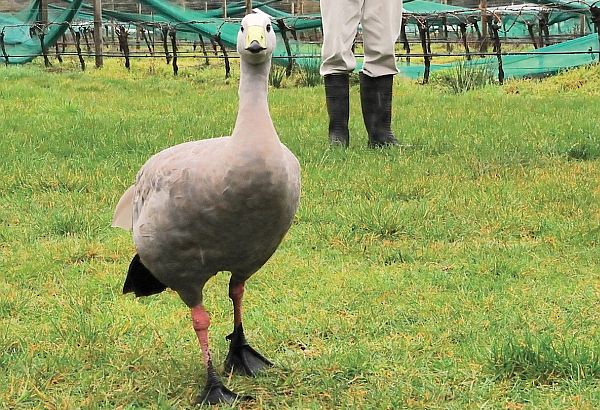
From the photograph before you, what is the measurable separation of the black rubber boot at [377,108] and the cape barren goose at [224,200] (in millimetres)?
3647

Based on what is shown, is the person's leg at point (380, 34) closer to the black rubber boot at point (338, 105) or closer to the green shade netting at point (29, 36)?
the black rubber boot at point (338, 105)

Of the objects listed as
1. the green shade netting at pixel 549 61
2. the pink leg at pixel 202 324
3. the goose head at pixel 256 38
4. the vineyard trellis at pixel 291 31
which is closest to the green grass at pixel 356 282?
the pink leg at pixel 202 324

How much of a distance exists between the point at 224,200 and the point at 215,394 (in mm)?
562

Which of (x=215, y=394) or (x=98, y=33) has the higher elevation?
(x=98, y=33)

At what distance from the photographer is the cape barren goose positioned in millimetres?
2211

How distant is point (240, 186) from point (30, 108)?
6583 millimetres

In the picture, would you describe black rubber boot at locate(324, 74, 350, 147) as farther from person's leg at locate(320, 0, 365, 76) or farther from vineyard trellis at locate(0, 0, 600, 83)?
vineyard trellis at locate(0, 0, 600, 83)

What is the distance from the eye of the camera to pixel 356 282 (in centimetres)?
346

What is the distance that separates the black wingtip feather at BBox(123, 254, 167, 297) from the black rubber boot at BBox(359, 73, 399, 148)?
3.42m

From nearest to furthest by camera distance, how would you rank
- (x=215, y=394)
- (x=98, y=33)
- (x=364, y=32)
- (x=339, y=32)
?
(x=215, y=394) → (x=339, y=32) → (x=364, y=32) → (x=98, y=33)

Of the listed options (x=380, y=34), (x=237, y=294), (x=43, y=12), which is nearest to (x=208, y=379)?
(x=237, y=294)

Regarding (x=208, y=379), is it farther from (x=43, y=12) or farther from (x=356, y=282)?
(x=43, y=12)

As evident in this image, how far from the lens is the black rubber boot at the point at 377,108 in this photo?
606 centimetres

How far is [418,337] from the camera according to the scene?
2.93 meters
